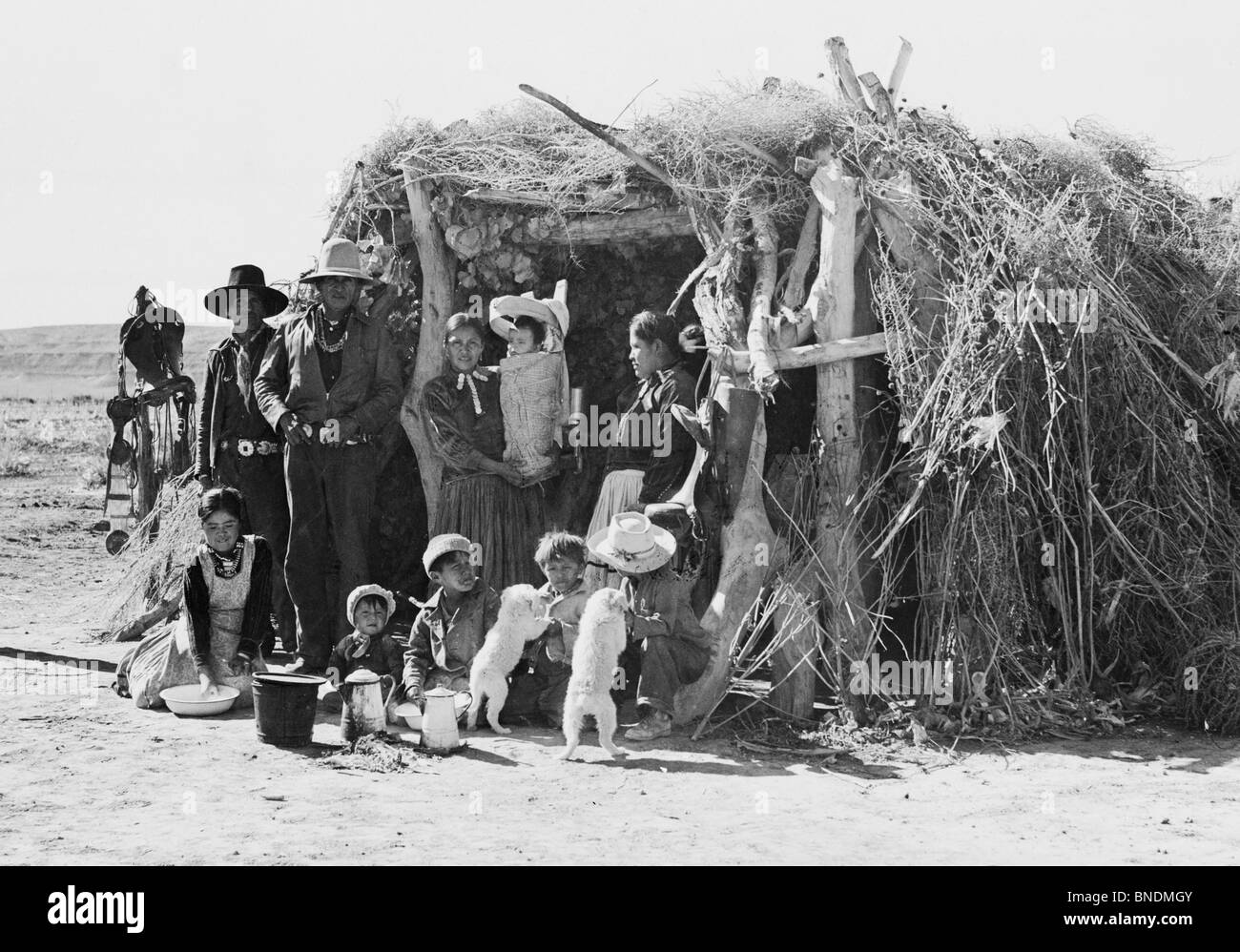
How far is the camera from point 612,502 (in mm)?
7070

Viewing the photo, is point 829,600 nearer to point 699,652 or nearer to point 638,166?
point 699,652

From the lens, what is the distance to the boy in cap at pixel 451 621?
6.44m

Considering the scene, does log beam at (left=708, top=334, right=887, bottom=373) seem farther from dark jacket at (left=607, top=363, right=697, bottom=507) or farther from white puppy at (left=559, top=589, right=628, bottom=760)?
white puppy at (left=559, top=589, right=628, bottom=760)

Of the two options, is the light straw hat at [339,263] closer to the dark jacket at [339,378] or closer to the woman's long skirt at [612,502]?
the dark jacket at [339,378]

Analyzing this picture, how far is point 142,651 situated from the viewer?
698 centimetres

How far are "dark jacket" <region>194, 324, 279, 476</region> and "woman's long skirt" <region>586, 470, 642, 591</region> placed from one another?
200cm

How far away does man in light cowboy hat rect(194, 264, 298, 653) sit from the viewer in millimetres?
7668

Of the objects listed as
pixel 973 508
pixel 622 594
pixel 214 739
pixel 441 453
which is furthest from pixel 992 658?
pixel 214 739

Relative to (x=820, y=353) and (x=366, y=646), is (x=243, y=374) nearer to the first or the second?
(x=366, y=646)

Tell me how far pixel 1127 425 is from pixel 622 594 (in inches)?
108

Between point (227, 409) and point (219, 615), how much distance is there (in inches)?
57.9

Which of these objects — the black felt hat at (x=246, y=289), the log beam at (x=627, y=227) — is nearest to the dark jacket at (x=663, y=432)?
the log beam at (x=627, y=227)

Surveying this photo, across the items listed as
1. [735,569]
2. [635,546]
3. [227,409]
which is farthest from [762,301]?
[227,409]

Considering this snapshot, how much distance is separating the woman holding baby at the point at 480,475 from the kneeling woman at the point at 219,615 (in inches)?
43.7
